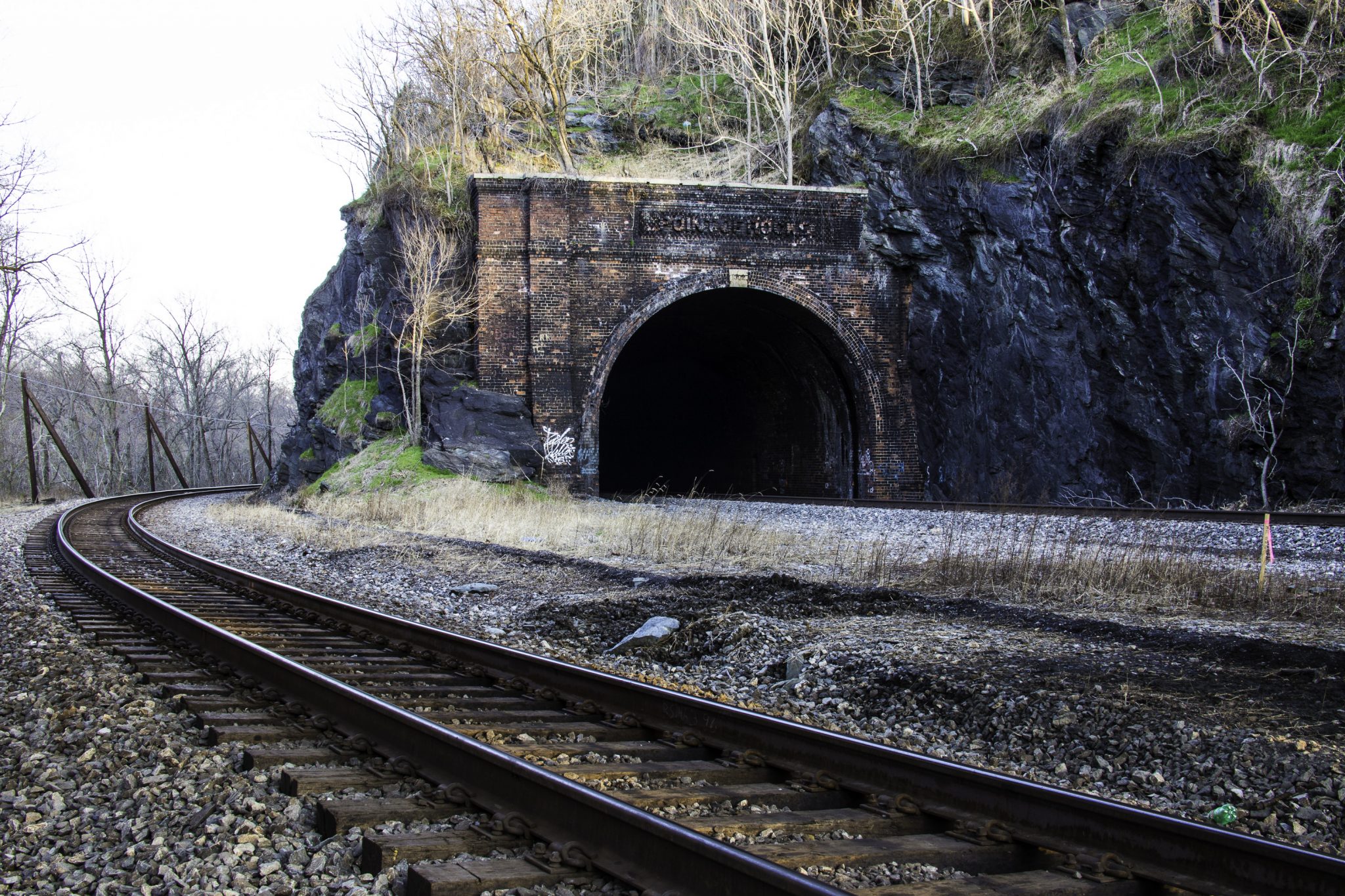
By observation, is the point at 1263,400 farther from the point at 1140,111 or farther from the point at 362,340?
the point at 362,340

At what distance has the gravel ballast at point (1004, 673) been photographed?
3848 mm

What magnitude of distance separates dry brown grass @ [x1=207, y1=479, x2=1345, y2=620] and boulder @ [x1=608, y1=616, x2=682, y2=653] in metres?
2.58

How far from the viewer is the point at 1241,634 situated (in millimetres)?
5996

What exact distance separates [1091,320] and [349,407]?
57.7 feet

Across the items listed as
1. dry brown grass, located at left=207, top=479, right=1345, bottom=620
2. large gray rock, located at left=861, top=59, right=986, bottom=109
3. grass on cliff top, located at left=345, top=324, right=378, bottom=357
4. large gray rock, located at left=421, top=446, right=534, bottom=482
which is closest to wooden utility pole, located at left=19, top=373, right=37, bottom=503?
grass on cliff top, located at left=345, top=324, right=378, bottom=357

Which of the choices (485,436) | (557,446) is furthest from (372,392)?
(557,446)

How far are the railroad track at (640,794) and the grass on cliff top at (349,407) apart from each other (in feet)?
63.2

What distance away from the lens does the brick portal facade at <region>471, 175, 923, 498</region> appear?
67.2 feet

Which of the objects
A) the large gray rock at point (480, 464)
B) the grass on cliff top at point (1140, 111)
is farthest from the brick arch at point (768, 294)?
the grass on cliff top at point (1140, 111)

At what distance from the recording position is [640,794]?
326 centimetres

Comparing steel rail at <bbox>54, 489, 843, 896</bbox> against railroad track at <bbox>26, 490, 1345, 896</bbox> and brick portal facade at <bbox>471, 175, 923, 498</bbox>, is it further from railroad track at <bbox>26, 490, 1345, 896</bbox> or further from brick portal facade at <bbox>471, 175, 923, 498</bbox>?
brick portal facade at <bbox>471, 175, 923, 498</bbox>

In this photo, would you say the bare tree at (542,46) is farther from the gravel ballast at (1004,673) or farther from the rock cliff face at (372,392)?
the gravel ballast at (1004,673)

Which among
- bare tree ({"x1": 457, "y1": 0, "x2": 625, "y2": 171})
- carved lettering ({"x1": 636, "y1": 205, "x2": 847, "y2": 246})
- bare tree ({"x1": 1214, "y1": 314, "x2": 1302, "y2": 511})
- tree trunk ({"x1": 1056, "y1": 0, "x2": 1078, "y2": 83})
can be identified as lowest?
bare tree ({"x1": 1214, "y1": 314, "x2": 1302, "y2": 511})

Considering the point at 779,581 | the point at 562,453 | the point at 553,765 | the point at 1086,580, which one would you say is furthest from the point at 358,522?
the point at 553,765
